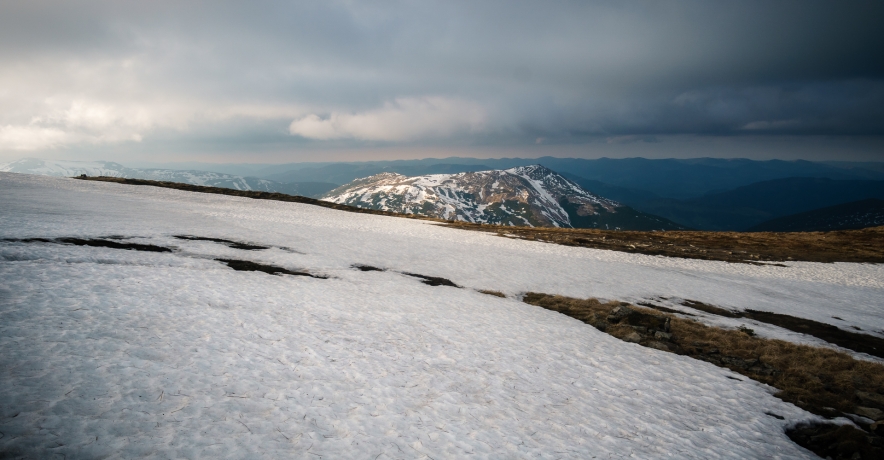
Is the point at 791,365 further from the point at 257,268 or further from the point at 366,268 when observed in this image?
the point at 257,268

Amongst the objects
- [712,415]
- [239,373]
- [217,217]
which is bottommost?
[712,415]

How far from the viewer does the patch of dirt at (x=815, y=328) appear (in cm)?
2127

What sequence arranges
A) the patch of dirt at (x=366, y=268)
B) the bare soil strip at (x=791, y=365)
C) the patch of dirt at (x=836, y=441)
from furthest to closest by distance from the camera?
the patch of dirt at (x=366, y=268) < the bare soil strip at (x=791, y=365) < the patch of dirt at (x=836, y=441)

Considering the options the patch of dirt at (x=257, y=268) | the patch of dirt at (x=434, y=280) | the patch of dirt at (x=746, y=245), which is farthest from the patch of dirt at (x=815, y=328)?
the patch of dirt at (x=257, y=268)

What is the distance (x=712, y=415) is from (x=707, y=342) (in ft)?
29.0

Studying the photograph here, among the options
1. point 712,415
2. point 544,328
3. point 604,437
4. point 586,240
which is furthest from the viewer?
point 586,240

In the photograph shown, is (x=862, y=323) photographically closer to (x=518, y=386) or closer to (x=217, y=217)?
(x=518, y=386)

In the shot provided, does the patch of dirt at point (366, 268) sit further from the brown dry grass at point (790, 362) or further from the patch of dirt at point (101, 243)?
the brown dry grass at point (790, 362)

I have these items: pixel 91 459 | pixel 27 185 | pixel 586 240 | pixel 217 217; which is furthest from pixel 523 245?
pixel 27 185

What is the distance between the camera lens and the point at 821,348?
64.5 feet

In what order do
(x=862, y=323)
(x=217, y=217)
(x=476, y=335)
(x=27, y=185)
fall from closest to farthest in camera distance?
(x=476, y=335)
(x=862, y=323)
(x=217, y=217)
(x=27, y=185)

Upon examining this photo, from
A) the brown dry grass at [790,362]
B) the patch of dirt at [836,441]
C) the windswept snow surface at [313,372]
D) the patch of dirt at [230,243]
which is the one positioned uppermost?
the patch of dirt at [230,243]

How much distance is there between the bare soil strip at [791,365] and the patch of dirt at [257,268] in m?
16.4

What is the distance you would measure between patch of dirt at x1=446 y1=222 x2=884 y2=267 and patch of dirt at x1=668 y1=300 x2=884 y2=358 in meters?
22.9
